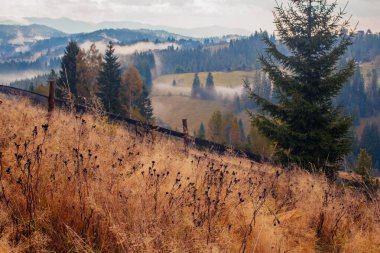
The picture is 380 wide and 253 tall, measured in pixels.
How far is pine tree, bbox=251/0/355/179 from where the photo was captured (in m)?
12.9

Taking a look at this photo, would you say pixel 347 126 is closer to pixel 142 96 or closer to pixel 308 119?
pixel 308 119

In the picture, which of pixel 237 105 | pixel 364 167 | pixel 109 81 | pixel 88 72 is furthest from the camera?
pixel 237 105

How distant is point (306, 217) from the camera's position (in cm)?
495

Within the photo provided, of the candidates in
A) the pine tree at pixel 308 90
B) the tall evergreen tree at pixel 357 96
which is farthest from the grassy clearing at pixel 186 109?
the pine tree at pixel 308 90

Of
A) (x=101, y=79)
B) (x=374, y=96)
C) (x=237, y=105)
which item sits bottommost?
(x=237, y=105)

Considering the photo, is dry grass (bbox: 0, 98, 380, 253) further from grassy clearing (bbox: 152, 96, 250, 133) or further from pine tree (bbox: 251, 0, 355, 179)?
grassy clearing (bbox: 152, 96, 250, 133)

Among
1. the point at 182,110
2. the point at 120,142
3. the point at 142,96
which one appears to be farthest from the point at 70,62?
the point at 182,110

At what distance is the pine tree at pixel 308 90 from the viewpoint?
42.5 ft

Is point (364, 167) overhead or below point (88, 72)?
overhead

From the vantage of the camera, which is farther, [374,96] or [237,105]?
[237,105]

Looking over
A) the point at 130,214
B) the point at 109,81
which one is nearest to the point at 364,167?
the point at 130,214

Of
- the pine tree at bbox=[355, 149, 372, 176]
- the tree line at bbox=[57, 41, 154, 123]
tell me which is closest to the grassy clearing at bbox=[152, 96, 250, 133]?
the tree line at bbox=[57, 41, 154, 123]

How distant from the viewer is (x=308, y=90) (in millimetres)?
13859

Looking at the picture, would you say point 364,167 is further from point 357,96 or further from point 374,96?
point 374,96
